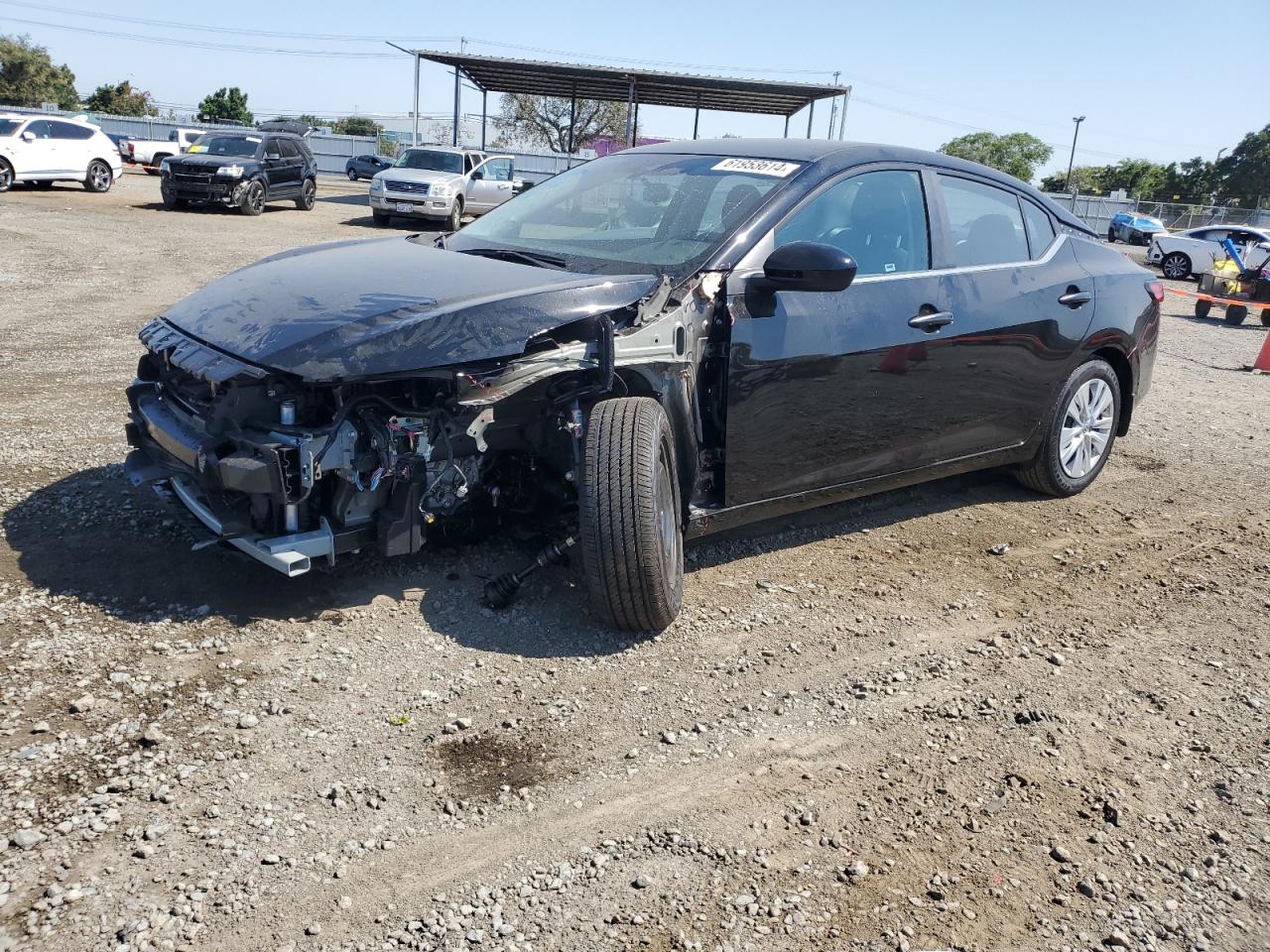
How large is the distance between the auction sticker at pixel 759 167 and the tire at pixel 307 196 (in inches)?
805

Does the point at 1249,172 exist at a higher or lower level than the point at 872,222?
higher

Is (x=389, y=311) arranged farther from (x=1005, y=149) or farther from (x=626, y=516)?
(x=1005, y=149)

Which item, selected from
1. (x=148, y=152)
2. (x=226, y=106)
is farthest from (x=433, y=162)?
(x=226, y=106)

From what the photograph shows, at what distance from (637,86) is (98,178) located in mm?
17124

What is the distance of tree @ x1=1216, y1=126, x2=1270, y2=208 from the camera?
6209cm

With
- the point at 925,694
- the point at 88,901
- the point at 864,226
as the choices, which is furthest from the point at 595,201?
the point at 88,901

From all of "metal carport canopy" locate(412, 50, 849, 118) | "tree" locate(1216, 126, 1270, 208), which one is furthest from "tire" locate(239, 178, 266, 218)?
"tree" locate(1216, 126, 1270, 208)

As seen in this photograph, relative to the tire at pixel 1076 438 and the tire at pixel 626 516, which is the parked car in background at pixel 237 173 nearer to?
the tire at pixel 1076 438

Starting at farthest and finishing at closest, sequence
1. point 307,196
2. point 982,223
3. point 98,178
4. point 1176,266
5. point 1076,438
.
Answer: point 1176,266 < point 307,196 < point 98,178 < point 1076,438 < point 982,223

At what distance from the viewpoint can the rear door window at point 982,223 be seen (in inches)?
189

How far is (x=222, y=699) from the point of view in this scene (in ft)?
10.5

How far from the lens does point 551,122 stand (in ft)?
248

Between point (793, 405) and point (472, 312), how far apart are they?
55.3 inches

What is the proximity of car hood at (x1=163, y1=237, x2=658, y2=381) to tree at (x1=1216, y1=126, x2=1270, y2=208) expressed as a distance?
7030cm
